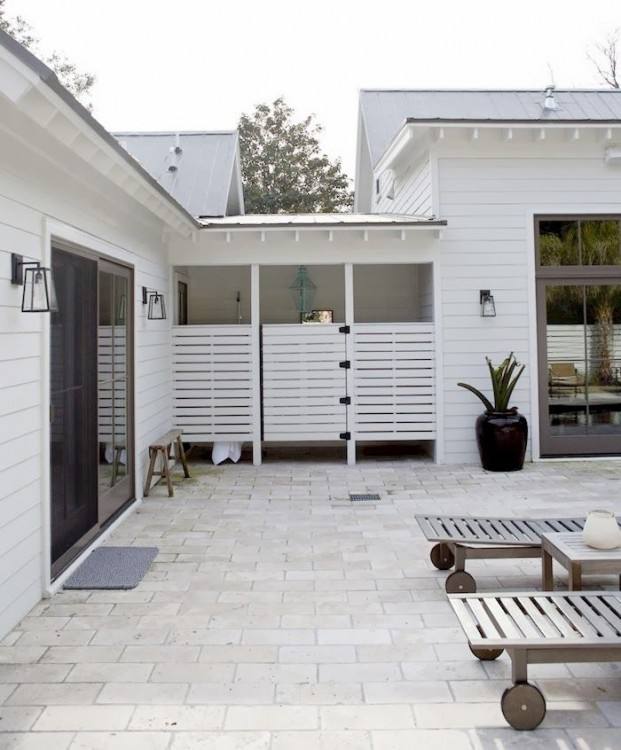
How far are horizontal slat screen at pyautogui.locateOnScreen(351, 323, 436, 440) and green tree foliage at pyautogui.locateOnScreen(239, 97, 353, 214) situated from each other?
17.2 m

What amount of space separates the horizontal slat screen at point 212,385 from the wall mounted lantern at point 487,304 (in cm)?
250

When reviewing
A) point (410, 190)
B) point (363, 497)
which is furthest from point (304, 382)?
point (410, 190)

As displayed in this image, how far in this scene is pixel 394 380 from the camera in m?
7.52

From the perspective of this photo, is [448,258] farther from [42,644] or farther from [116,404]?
[42,644]

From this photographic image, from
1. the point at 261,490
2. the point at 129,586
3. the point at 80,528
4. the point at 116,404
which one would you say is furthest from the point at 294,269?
the point at 129,586

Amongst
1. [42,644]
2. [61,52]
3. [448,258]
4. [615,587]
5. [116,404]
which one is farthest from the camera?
[61,52]

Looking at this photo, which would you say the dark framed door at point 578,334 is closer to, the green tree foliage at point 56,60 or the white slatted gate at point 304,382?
the white slatted gate at point 304,382

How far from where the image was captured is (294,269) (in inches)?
404

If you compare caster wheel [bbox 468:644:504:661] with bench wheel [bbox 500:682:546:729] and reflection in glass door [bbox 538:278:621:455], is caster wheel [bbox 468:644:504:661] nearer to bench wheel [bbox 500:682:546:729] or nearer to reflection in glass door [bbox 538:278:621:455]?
bench wheel [bbox 500:682:546:729]

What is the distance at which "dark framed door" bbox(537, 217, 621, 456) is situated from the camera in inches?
294

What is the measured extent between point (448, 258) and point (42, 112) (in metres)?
5.08

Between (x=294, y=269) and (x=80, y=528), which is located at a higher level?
(x=294, y=269)

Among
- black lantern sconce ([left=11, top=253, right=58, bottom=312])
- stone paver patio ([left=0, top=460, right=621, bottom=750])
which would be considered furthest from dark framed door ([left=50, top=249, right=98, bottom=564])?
black lantern sconce ([left=11, top=253, right=58, bottom=312])

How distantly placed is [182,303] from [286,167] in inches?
654
